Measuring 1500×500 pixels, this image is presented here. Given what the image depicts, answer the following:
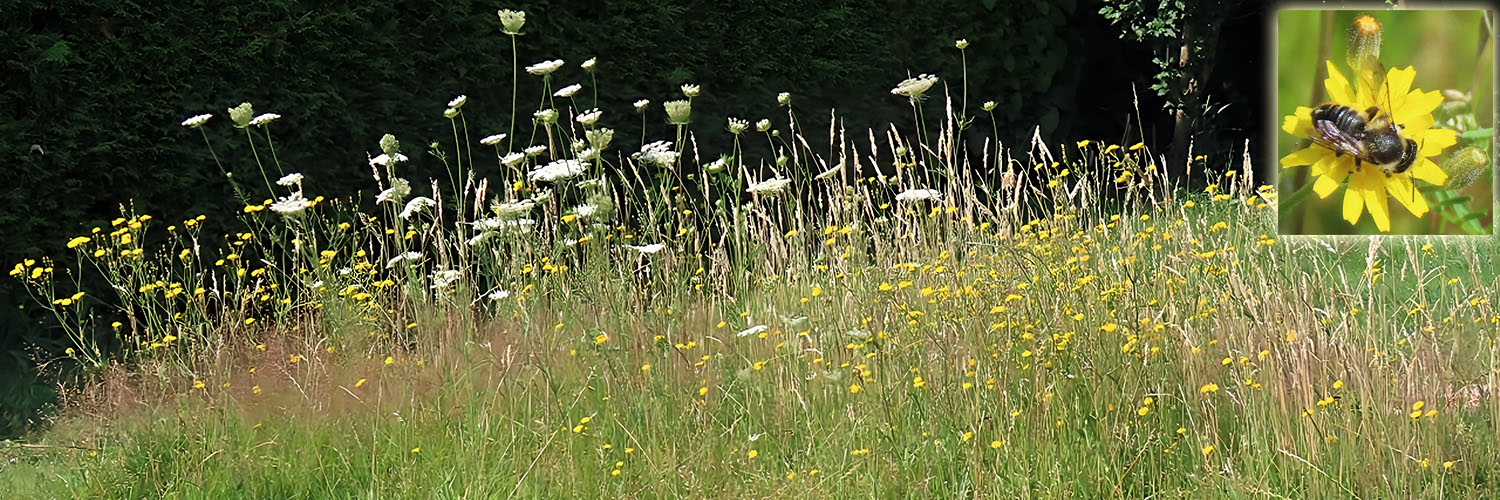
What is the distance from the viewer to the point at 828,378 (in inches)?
132

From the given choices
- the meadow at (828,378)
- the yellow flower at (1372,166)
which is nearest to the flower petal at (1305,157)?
the yellow flower at (1372,166)

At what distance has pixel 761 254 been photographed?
4805 mm

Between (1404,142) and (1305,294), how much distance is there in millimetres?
399

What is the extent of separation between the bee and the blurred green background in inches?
1.9

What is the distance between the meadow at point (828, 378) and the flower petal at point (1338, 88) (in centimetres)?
34

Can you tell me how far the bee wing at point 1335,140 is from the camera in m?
3.28

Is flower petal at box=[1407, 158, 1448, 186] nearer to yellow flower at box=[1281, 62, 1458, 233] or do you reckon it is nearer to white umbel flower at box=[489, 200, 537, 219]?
yellow flower at box=[1281, 62, 1458, 233]

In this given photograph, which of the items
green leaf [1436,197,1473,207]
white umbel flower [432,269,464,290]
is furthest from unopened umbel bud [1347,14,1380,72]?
white umbel flower [432,269,464,290]

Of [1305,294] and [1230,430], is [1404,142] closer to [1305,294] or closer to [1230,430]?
[1305,294]

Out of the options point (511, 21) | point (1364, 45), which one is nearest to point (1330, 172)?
point (1364, 45)

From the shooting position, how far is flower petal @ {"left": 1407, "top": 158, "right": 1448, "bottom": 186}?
10.8 feet

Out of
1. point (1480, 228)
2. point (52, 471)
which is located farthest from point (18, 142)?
point (1480, 228)

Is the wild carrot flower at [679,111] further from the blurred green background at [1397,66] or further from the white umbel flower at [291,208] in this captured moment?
the blurred green background at [1397,66]

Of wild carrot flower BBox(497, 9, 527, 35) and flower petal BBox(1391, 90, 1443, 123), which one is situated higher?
wild carrot flower BBox(497, 9, 527, 35)
